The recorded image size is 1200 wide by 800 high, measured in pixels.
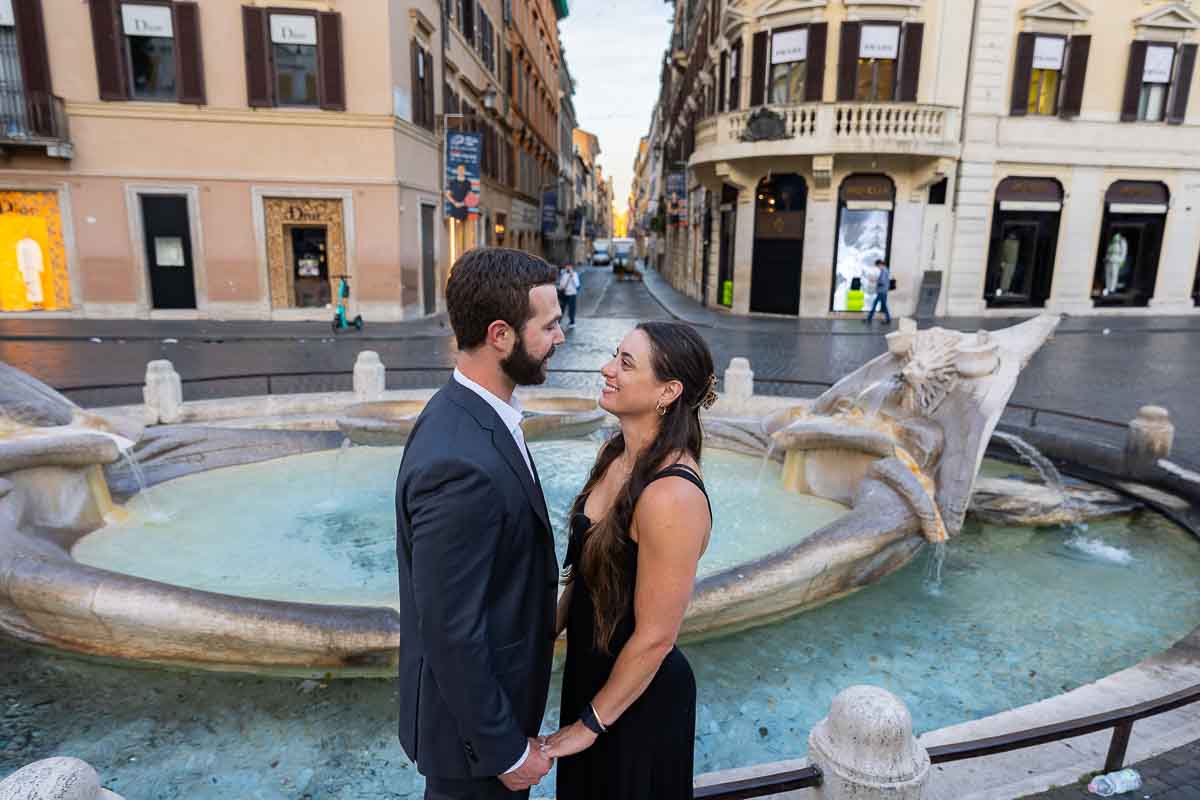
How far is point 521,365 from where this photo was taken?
1.80 m

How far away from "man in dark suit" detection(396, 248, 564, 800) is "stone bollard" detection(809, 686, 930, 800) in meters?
1.04

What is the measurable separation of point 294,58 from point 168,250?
5735 mm

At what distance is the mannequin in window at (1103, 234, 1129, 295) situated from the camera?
2314 centimetres

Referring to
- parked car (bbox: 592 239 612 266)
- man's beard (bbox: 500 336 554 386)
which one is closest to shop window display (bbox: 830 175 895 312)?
man's beard (bbox: 500 336 554 386)

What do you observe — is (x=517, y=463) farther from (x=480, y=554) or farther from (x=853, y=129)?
(x=853, y=129)

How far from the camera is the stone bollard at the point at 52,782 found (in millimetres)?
1731

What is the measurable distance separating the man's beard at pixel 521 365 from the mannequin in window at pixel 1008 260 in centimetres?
2452

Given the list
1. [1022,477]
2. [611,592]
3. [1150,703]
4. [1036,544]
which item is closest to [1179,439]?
[1022,477]

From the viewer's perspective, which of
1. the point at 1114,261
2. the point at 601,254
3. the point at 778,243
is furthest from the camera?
the point at 601,254

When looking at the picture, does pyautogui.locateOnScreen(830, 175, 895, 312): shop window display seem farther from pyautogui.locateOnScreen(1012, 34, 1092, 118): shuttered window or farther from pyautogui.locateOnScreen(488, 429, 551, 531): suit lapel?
pyautogui.locateOnScreen(488, 429, 551, 531): suit lapel

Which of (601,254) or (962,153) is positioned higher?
(962,153)

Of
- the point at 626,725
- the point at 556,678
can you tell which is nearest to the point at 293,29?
the point at 556,678

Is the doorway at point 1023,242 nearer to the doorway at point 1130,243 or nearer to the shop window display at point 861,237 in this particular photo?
the doorway at point 1130,243

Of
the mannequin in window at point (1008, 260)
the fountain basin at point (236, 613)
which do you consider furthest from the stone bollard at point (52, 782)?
the mannequin in window at point (1008, 260)
